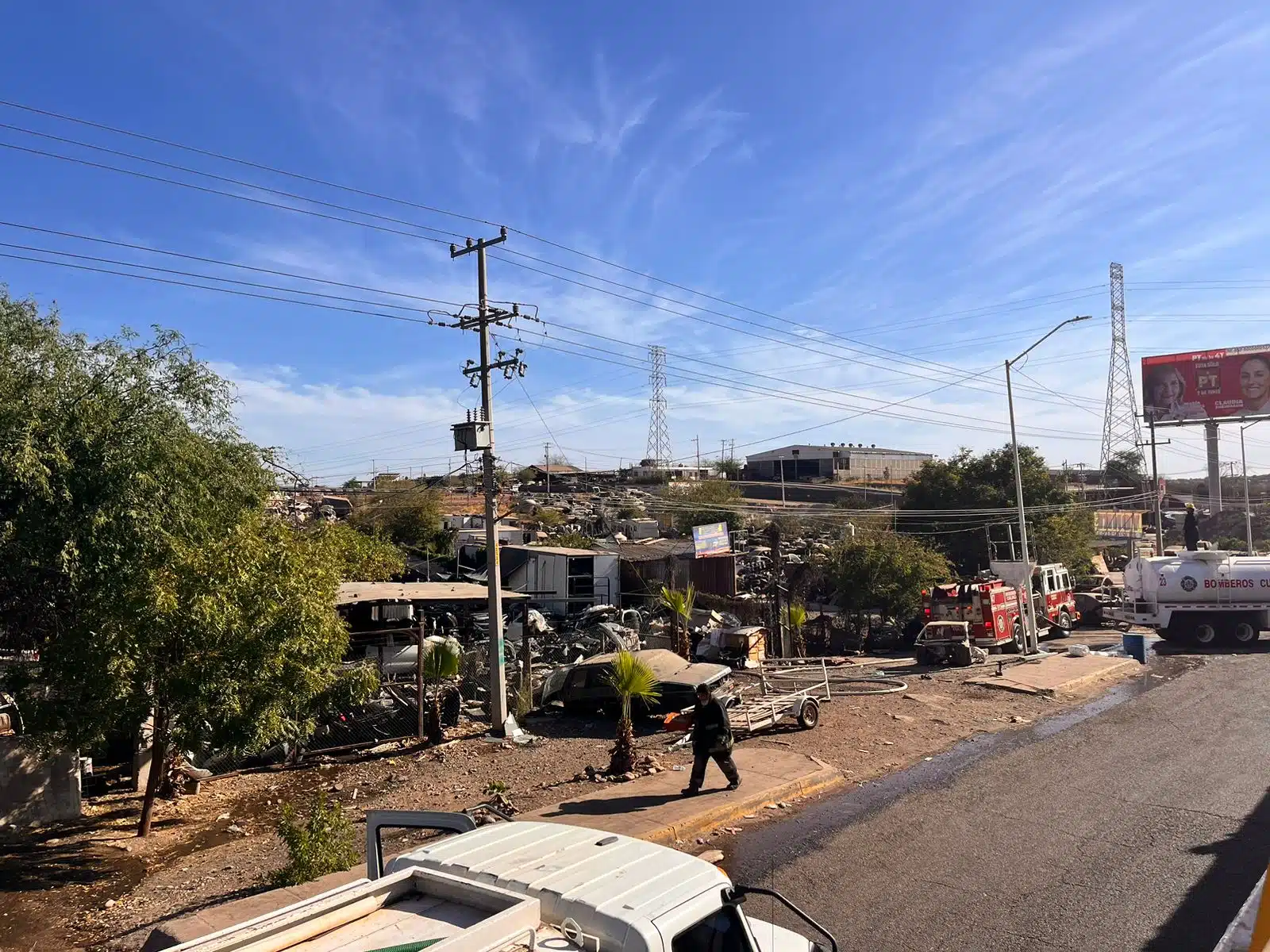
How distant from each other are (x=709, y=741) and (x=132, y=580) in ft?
23.1

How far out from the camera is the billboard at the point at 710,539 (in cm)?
2897

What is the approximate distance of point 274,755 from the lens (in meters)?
14.3

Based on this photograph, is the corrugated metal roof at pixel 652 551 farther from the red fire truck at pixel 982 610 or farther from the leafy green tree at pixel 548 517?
the leafy green tree at pixel 548 517

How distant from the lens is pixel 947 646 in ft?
78.4

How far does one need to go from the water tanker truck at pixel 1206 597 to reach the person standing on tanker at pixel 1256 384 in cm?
4208

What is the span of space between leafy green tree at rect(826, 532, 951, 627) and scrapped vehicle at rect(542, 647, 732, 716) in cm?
1436

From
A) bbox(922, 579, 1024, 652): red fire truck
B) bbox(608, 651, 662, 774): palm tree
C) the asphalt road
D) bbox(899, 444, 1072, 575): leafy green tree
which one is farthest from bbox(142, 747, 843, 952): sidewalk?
bbox(899, 444, 1072, 575): leafy green tree

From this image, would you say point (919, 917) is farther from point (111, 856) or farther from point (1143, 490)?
point (1143, 490)

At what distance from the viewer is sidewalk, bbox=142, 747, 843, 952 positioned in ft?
26.0

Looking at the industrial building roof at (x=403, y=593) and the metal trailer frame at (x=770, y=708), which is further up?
the industrial building roof at (x=403, y=593)

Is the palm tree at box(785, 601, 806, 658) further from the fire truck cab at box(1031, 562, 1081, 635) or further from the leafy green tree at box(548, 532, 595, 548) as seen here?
the leafy green tree at box(548, 532, 595, 548)

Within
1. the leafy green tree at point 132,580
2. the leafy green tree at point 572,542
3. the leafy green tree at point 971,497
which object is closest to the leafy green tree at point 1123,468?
the leafy green tree at point 971,497

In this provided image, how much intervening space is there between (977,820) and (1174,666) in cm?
1655

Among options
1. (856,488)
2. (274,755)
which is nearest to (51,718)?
(274,755)
